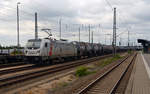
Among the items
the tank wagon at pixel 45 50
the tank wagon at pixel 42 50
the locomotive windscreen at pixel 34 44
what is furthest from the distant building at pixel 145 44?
the locomotive windscreen at pixel 34 44

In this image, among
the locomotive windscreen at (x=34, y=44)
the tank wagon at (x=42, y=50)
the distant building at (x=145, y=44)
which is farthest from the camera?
the distant building at (x=145, y=44)

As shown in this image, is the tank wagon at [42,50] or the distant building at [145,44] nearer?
the tank wagon at [42,50]

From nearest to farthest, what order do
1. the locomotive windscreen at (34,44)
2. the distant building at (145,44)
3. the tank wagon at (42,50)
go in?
the tank wagon at (42,50), the locomotive windscreen at (34,44), the distant building at (145,44)

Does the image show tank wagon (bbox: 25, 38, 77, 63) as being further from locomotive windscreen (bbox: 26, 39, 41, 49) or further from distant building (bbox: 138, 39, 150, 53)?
distant building (bbox: 138, 39, 150, 53)

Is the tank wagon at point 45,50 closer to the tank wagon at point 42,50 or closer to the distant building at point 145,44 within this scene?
the tank wagon at point 42,50

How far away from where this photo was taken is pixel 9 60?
88.2ft

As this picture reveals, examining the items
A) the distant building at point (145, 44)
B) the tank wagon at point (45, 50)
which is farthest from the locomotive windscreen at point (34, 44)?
the distant building at point (145, 44)

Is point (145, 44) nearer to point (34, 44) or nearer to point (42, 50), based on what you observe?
point (42, 50)

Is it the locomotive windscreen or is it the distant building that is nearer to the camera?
the locomotive windscreen

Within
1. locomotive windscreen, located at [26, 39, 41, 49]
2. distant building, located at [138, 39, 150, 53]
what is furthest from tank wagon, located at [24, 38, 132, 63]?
distant building, located at [138, 39, 150, 53]

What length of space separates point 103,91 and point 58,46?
1729 centimetres

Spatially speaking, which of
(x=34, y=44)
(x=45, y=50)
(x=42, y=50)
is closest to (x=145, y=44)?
(x=45, y=50)

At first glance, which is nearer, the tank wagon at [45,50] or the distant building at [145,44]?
the tank wagon at [45,50]

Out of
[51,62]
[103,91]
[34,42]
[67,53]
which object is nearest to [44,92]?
[103,91]
